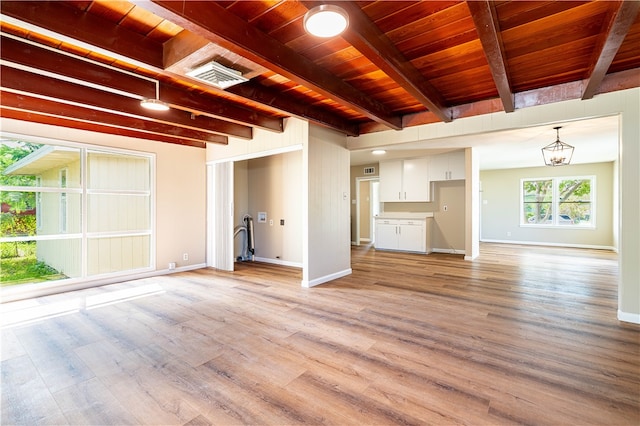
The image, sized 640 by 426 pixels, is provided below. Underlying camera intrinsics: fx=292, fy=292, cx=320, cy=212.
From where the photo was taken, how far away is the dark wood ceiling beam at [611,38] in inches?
73.1

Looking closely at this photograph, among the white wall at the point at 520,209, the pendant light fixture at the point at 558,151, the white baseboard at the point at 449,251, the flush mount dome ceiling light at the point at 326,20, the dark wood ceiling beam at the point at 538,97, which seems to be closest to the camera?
the flush mount dome ceiling light at the point at 326,20

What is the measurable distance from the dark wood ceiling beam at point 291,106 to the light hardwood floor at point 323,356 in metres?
2.47

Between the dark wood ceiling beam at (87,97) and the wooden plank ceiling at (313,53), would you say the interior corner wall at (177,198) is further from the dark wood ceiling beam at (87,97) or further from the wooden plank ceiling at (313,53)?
the dark wood ceiling beam at (87,97)

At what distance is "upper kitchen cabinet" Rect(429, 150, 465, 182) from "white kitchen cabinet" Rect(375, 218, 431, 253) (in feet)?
3.92

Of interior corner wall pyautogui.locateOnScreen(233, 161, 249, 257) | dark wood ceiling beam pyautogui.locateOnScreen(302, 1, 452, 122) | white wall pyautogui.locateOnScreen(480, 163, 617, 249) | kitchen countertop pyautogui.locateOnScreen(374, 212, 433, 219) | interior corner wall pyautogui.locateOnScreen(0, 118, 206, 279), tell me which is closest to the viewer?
dark wood ceiling beam pyautogui.locateOnScreen(302, 1, 452, 122)

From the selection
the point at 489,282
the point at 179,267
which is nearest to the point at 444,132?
the point at 489,282

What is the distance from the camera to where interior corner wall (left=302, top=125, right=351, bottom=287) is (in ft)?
14.9

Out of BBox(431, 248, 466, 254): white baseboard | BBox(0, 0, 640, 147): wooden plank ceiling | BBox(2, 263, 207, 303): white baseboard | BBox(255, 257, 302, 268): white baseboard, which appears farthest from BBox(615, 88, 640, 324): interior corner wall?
BBox(2, 263, 207, 303): white baseboard

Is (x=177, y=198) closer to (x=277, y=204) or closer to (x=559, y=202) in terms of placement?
(x=277, y=204)

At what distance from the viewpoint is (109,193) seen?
5031 mm

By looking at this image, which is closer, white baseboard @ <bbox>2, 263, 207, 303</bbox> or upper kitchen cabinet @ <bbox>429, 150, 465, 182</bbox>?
white baseboard @ <bbox>2, 263, 207, 303</bbox>

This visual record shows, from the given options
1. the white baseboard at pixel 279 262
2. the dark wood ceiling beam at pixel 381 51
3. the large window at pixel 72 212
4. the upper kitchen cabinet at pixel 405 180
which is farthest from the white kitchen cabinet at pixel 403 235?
the large window at pixel 72 212

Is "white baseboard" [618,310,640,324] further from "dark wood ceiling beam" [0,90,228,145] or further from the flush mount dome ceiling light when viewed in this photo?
"dark wood ceiling beam" [0,90,228,145]

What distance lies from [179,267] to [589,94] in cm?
667
